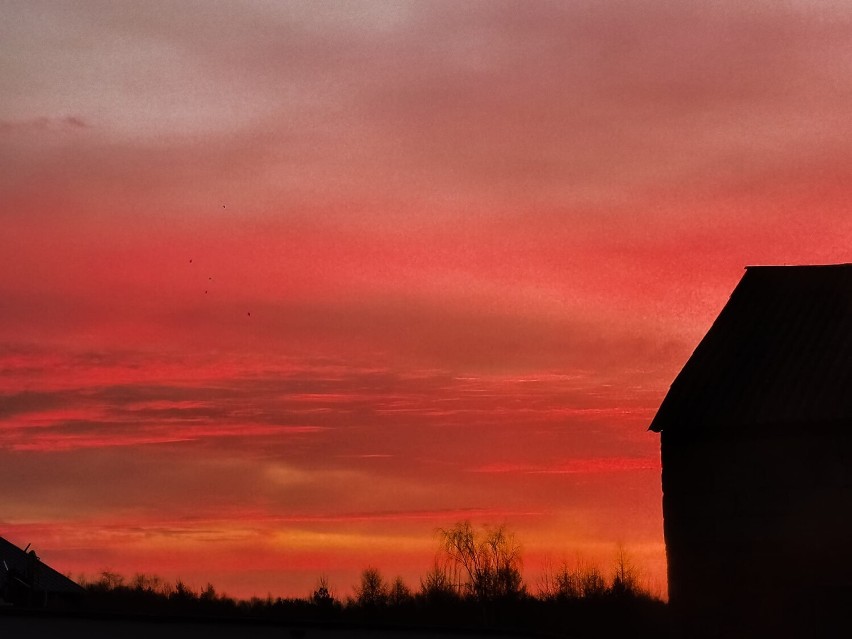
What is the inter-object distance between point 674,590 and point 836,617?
4648mm

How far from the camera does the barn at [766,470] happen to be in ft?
101

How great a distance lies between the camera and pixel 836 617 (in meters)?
30.1

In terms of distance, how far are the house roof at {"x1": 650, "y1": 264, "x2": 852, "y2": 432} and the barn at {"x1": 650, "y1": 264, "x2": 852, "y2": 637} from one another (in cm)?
4

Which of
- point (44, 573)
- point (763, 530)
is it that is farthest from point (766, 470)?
point (44, 573)

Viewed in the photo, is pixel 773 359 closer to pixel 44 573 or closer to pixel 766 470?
pixel 766 470

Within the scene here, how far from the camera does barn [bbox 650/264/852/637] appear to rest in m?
30.9

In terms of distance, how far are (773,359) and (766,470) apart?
11.0 ft

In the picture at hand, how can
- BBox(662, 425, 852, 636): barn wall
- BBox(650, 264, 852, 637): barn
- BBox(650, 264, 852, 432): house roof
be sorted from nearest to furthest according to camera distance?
BBox(662, 425, 852, 636): barn wall
BBox(650, 264, 852, 637): barn
BBox(650, 264, 852, 432): house roof

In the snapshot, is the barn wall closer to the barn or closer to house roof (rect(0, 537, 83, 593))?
the barn

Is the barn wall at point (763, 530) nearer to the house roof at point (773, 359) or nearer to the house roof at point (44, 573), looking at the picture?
the house roof at point (773, 359)

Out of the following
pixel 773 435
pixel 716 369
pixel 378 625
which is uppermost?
pixel 716 369

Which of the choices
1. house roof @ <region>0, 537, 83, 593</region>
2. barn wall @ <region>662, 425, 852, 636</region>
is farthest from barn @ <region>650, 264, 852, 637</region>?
house roof @ <region>0, 537, 83, 593</region>

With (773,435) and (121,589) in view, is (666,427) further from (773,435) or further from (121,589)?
(121,589)

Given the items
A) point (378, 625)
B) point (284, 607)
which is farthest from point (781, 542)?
point (284, 607)
